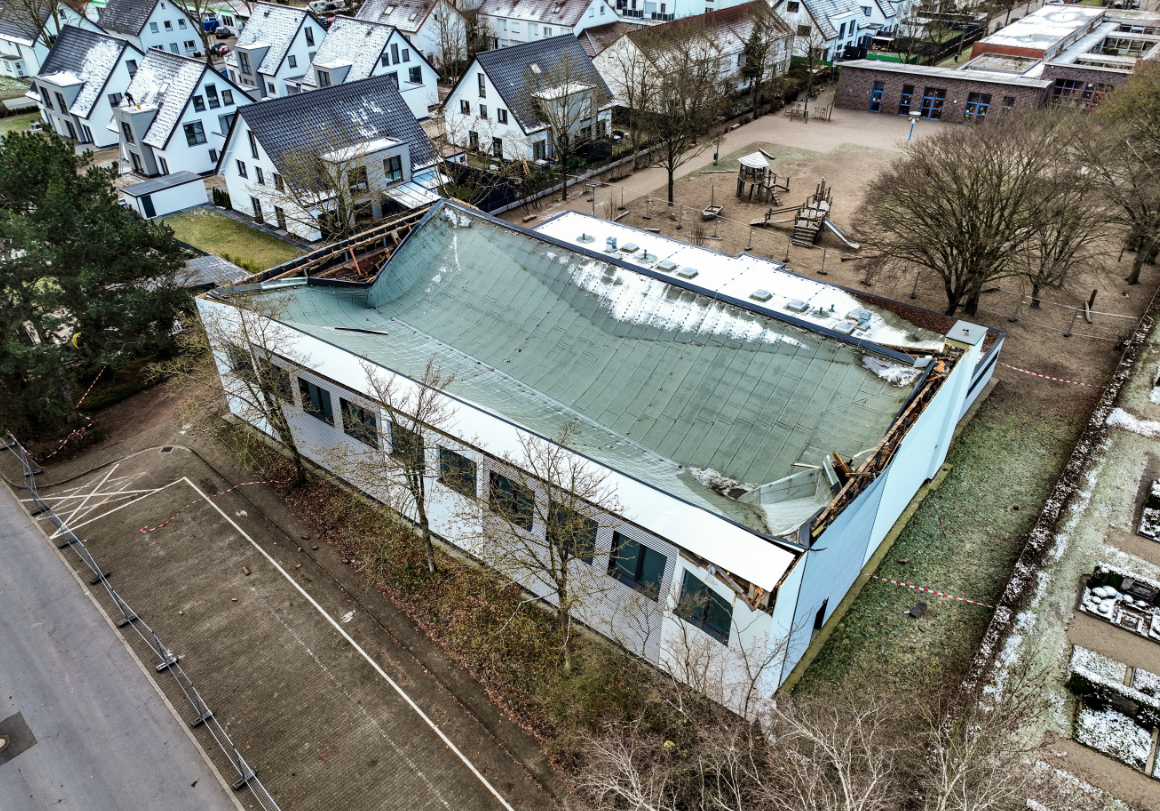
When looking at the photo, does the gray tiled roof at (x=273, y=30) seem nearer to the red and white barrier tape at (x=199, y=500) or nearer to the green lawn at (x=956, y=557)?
the red and white barrier tape at (x=199, y=500)

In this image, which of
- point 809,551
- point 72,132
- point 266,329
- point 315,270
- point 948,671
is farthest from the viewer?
point 72,132

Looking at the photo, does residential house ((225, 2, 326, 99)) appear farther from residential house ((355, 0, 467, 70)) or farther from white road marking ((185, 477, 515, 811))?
white road marking ((185, 477, 515, 811))

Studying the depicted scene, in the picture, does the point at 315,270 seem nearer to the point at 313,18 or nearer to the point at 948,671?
the point at 948,671

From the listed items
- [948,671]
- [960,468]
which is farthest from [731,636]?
[960,468]

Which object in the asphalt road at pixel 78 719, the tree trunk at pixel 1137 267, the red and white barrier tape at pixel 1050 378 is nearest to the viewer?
the asphalt road at pixel 78 719

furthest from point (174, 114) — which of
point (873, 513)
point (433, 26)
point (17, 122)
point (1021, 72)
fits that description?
point (1021, 72)

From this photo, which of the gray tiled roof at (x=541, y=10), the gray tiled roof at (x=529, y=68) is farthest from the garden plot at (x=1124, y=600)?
the gray tiled roof at (x=541, y=10)

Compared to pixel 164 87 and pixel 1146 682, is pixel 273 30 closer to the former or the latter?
pixel 164 87
